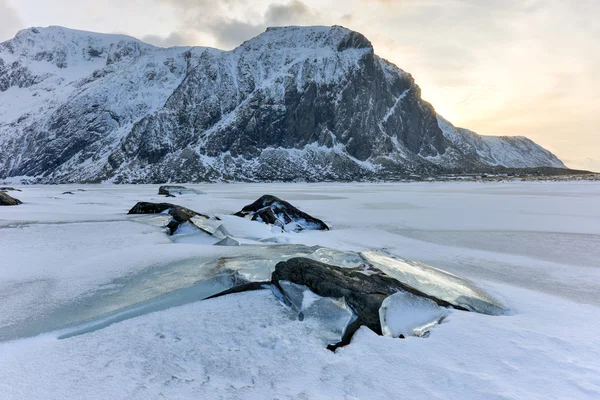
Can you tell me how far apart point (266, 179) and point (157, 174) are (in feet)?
146

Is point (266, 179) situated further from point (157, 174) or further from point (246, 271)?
point (246, 271)

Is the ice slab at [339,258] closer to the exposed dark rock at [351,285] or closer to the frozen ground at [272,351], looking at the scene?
the exposed dark rock at [351,285]

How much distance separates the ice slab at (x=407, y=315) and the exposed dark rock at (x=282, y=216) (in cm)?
902

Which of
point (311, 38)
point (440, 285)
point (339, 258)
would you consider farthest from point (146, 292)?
point (311, 38)

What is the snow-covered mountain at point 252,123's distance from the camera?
139 meters

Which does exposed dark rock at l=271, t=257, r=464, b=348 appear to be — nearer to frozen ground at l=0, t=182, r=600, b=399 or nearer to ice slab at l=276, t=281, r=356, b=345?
ice slab at l=276, t=281, r=356, b=345

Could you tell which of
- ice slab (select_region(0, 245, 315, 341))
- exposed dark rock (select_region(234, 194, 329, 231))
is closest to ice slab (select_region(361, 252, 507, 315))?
ice slab (select_region(0, 245, 315, 341))

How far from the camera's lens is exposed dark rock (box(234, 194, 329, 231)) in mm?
13688

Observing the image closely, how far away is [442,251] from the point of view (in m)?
9.12

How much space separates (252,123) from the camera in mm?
145250

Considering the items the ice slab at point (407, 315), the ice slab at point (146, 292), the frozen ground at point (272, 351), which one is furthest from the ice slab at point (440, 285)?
the ice slab at point (146, 292)

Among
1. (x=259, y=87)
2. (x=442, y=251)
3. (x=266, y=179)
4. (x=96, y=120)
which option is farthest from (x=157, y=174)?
(x=442, y=251)

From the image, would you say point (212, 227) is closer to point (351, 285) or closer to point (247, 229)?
point (247, 229)

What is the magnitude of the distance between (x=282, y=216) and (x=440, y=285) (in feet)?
31.7
